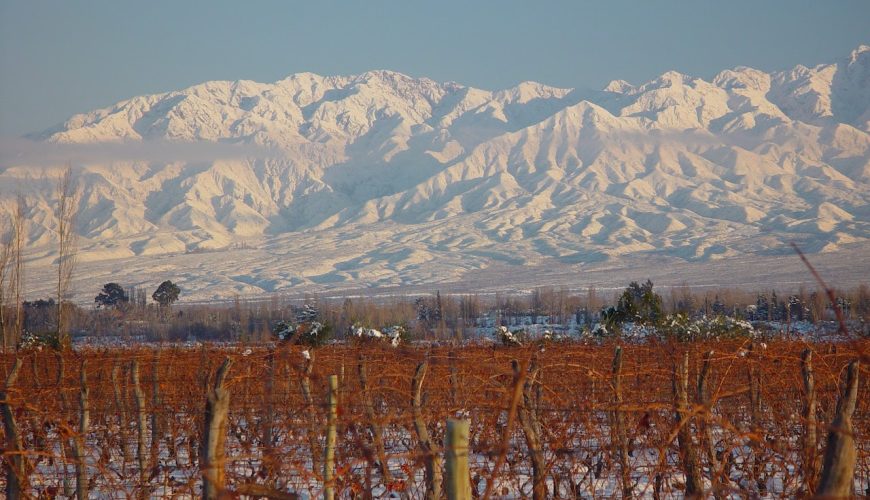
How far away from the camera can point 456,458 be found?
3.62 metres

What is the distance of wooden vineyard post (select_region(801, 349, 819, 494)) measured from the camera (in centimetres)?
538

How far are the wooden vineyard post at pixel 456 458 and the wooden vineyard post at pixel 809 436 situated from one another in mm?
2312

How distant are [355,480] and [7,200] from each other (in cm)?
18710

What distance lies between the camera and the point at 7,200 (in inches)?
7018

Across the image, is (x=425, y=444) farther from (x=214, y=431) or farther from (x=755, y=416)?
(x=755, y=416)

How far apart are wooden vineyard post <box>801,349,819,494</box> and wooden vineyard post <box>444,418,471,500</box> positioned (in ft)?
7.58

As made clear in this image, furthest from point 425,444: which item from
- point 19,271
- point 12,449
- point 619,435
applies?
point 19,271

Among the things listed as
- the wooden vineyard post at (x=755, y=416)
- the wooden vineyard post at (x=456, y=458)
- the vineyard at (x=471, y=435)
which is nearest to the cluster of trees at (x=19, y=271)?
the vineyard at (x=471, y=435)

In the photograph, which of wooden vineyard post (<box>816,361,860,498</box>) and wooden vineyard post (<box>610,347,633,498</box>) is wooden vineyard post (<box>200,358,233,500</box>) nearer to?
wooden vineyard post (<box>816,361,860,498</box>)

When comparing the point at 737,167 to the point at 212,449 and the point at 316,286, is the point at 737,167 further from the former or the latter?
the point at 212,449

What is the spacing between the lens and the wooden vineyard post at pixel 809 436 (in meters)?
5.38

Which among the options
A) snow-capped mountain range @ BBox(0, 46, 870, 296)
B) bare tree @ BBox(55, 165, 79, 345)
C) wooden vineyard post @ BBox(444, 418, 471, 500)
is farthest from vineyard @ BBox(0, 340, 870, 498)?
snow-capped mountain range @ BBox(0, 46, 870, 296)

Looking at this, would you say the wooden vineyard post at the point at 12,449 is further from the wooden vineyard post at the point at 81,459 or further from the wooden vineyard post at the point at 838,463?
the wooden vineyard post at the point at 838,463

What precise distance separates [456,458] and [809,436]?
2753mm
